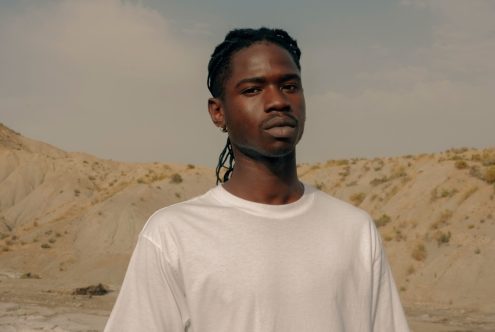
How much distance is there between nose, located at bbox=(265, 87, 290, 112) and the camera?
2.46 meters

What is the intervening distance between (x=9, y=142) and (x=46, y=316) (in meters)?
85.2

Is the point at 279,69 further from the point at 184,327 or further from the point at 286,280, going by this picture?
the point at 184,327

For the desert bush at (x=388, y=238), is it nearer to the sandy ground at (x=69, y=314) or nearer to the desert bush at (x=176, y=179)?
the sandy ground at (x=69, y=314)

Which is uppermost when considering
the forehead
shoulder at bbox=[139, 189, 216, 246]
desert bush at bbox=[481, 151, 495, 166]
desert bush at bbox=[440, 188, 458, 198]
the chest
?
the forehead

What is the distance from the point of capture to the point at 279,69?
2.53 metres

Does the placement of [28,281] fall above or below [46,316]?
below

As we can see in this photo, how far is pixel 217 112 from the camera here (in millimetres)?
2689

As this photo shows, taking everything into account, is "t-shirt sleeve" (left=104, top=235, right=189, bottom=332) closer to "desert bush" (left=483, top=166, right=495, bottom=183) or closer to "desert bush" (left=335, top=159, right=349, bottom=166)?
"desert bush" (left=483, top=166, right=495, bottom=183)

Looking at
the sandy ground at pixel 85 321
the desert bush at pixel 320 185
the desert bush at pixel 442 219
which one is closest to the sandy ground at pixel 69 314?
the sandy ground at pixel 85 321

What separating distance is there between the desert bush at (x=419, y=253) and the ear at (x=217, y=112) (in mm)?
23356

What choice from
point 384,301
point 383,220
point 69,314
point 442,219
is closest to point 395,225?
point 383,220

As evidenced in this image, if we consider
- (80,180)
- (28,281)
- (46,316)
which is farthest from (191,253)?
(80,180)

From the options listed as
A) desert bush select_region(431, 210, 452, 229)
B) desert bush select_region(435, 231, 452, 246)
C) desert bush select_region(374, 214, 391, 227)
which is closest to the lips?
desert bush select_region(435, 231, 452, 246)

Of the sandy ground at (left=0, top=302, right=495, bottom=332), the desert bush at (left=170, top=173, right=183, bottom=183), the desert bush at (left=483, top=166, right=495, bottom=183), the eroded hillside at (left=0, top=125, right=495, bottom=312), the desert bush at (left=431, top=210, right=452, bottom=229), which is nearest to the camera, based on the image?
the sandy ground at (left=0, top=302, right=495, bottom=332)
